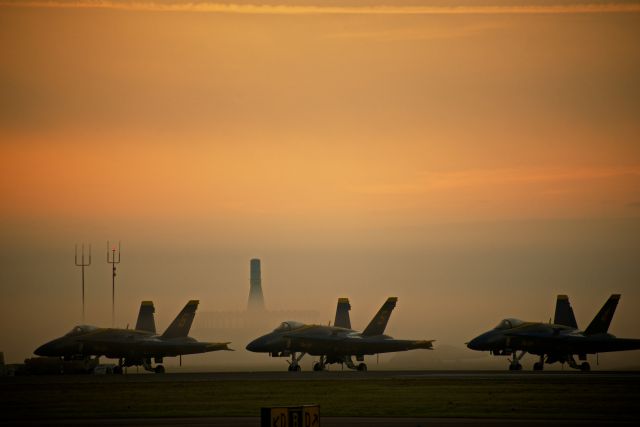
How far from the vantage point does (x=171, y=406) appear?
170ft

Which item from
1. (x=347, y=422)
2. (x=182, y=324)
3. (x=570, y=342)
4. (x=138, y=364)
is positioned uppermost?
(x=182, y=324)

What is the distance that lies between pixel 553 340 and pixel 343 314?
24.2 meters

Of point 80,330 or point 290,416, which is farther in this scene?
point 80,330

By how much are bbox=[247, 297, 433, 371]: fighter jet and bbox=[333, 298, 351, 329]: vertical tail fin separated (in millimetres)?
6833

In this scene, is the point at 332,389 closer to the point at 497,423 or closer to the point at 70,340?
the point at 497,423

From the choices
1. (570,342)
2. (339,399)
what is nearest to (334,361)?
(570,342)

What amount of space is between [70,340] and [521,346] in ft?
120

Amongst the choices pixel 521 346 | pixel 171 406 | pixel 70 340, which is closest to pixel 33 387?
pixel 171 406

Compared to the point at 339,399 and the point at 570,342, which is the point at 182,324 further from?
the point at 339,399

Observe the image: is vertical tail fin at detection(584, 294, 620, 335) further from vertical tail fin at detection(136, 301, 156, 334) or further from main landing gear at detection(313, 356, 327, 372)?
vertical tail fin at detection(136, 301, 156, 334)

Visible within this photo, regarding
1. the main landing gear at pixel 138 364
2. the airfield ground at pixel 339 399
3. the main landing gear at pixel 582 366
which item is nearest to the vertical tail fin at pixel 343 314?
the main landing gear at pixel 138 364

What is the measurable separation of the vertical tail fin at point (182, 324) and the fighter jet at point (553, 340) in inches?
929

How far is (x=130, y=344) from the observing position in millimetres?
92625

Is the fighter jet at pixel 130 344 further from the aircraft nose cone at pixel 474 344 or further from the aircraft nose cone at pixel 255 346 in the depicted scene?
the aircraft nose cone at pixel 474 344
